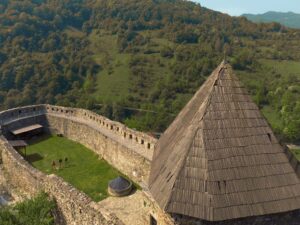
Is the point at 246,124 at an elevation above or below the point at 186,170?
above

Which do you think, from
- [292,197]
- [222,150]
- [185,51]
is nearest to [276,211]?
[292,197]

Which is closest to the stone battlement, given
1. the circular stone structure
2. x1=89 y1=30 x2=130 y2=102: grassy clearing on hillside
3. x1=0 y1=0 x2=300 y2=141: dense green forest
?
the circular stone structure

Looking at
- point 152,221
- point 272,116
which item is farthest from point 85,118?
point 272,116

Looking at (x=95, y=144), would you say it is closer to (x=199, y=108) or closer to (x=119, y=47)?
(x=199, y=108)

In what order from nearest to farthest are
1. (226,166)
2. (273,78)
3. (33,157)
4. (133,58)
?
(226,166) < (33,157) < (273,78) < (133,58)

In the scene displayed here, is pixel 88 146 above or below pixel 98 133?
below

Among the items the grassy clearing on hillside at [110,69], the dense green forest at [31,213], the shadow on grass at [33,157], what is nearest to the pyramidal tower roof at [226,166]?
the dense green forest at [31,213]

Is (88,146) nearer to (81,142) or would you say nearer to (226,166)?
(81,142)
